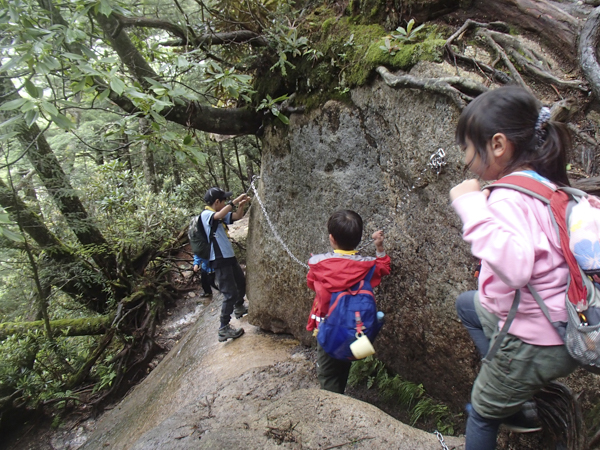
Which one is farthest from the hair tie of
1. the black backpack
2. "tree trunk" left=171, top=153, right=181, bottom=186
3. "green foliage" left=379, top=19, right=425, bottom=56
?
"tree trunk" left=171, top=153, right=181, bottom=186

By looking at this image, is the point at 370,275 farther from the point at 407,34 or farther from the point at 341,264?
the point at 407,34

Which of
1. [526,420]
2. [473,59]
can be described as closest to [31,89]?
[473,59]

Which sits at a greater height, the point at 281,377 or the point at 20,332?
the point at 20,332

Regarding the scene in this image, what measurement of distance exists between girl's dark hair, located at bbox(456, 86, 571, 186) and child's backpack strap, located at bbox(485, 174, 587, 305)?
5.9 inches

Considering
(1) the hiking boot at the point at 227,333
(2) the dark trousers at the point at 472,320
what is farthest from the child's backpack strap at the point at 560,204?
(1) the hiking boot at the point at 227,333

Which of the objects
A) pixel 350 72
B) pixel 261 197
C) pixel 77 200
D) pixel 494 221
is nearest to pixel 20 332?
pixel 77 200

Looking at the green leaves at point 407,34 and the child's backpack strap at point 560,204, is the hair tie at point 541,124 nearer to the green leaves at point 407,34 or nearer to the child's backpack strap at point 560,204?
the child's backpack strap at point 560,204

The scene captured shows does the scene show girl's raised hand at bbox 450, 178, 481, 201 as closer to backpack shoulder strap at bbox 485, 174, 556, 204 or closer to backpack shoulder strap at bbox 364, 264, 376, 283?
backpack shoulder strap at bbox 485, 174, 556, 204

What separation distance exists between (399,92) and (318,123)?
1.15 meters

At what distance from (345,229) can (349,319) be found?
0.70 metres

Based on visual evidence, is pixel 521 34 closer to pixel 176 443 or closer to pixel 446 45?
pixel 446 45

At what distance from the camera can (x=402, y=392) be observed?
132 inches

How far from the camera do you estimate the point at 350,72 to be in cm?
360

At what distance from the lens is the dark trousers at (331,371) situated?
3098mm
